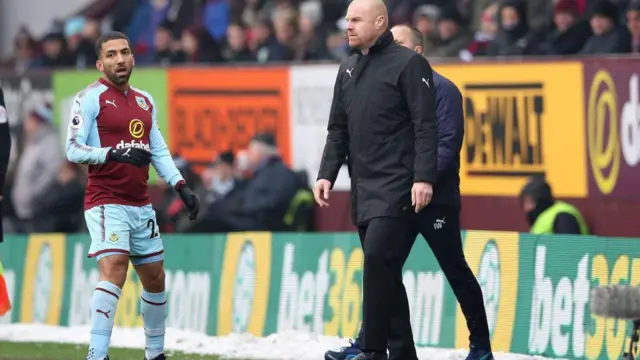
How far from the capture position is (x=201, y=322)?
1484 cm

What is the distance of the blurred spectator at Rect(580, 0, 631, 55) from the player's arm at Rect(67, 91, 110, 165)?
19.5ft

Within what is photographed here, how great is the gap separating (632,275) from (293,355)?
8.75 ft

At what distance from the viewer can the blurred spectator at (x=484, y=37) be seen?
16234 mm

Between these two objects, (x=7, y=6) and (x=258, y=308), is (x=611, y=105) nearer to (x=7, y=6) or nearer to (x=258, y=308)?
(x=258, y=308)

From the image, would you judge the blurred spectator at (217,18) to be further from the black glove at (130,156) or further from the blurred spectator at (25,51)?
the black glove at (130,156)

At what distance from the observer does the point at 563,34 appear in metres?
15.2

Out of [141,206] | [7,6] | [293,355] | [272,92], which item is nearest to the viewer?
[141,206]

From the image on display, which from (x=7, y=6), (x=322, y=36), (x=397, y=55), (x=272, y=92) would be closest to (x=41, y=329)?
(x=272, y=92)

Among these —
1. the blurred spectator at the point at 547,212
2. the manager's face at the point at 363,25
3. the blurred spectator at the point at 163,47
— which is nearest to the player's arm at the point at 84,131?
the manager's face at the point at 363,25

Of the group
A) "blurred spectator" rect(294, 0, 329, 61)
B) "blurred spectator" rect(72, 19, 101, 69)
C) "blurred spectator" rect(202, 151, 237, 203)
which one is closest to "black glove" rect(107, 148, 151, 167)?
"blurred spectator" rect(202, 151, 237, 203)

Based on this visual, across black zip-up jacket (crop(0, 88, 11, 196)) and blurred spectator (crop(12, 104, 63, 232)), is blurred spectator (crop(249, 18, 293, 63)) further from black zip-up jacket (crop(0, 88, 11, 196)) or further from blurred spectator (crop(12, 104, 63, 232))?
black zip-up jacket (crop(0, 88, 11, 196))

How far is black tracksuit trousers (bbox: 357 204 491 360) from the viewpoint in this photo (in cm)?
968

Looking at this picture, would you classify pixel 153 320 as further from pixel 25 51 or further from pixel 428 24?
pixel 25 51

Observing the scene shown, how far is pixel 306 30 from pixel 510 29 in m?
3.25
